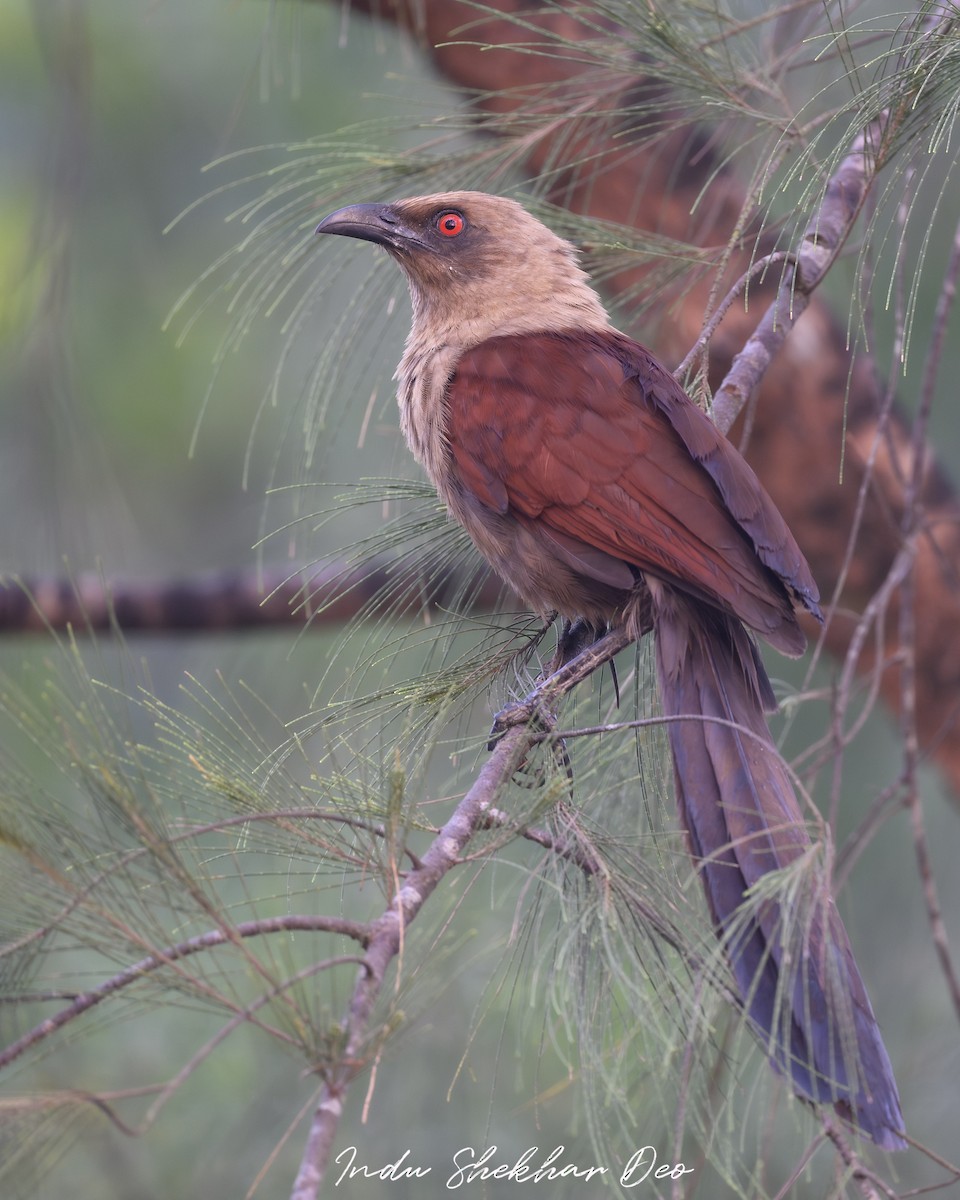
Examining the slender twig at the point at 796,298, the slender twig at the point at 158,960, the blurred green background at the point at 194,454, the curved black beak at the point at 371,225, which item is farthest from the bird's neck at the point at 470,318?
the slender twig at the point at 158,960

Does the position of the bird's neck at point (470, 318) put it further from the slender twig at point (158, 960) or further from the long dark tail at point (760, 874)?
the slender twig at point (158, 960)

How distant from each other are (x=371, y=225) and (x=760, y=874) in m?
1.70

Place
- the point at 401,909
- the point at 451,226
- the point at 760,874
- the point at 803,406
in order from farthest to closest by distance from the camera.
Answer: the point at 803,406 < the point at 451,226 < the point at 760,874 < the point at 401,909

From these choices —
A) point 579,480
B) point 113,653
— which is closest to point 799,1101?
point 579,480

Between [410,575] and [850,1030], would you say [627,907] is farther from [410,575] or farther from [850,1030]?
[410,575]

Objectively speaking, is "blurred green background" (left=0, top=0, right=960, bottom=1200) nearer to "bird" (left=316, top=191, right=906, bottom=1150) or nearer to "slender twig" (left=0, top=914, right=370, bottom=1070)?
"bird" (left=316, top=191, right=906, bottom=1150)

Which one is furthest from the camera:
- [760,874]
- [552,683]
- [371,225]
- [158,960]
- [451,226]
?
[451,226]

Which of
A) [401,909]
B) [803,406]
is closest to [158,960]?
[401,909]

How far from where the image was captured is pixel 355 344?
257 cm

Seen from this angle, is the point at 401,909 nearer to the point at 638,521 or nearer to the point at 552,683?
the point at 552,683

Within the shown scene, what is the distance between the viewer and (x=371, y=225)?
2.76 m

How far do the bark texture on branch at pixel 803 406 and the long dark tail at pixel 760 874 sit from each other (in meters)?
1.44

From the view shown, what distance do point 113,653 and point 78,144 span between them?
117 inches

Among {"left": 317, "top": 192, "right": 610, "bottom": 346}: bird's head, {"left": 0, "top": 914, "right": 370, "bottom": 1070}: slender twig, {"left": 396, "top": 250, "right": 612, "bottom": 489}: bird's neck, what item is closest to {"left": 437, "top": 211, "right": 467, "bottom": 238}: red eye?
{"left": 317, "top": 192, "right": 610, "bottom": 346}: bird's head
